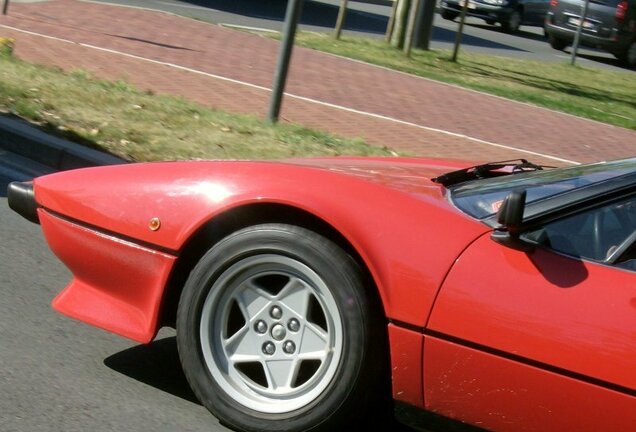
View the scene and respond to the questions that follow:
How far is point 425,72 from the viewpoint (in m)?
15.3

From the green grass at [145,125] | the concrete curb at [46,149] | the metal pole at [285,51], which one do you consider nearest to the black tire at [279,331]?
the concrete curb at [46,149]

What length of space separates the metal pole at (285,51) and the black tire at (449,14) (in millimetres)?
20808

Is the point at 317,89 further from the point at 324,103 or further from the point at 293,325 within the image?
the point at 293,325

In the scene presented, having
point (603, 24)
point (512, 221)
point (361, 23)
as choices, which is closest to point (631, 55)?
point (603, 24)

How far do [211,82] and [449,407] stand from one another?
26.9ft

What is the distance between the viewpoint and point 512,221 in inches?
127

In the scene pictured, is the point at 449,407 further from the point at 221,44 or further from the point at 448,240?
the point at 221,44

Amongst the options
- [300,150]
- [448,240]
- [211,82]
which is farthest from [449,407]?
[211,82]

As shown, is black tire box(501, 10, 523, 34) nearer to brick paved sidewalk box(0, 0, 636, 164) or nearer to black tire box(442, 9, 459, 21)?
black tire box(442, 9, 459, 21)

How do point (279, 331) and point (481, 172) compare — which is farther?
point (481, 172)

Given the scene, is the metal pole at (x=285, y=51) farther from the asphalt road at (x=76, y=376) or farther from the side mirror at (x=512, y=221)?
the side mirror at (x=512, y=221)

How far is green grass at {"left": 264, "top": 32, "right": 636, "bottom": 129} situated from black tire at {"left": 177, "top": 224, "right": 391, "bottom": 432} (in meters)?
Answer: 10.6

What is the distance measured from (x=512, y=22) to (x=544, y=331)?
27.3m

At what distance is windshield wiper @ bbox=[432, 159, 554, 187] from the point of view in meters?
4.01
